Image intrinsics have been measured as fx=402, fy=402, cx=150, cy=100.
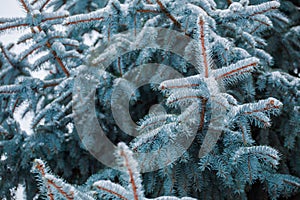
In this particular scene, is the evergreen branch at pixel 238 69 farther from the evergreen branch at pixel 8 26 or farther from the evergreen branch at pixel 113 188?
the evergreen branch at pixel 8 26

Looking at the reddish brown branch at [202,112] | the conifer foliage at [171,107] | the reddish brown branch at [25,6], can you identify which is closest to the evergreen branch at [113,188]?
the conifer foliage at [171,107]

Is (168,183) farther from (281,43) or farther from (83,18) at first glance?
(281,43)

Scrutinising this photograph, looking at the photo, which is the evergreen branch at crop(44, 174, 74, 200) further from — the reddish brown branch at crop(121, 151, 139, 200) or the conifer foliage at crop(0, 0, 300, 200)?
the reddish brown branch at crop(121, 151, 139, 200)

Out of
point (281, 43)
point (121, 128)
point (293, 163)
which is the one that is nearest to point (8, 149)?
point (121, 128)

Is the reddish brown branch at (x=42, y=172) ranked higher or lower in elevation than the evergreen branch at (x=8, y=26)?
lower

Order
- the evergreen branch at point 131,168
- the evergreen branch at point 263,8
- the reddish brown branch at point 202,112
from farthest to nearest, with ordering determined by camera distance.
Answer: the evergreen branch at point 263,8 → the reddish brown branch at point 202,112 → the evergreen branch at point 131,168

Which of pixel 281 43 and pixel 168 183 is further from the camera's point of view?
pixel 281 43

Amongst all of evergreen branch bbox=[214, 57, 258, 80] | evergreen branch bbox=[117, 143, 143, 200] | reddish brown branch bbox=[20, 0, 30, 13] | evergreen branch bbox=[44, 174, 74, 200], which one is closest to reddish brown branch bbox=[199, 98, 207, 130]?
evergreen branch bbox=[214, 57, 258, 80]

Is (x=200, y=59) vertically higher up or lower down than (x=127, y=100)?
higher up
